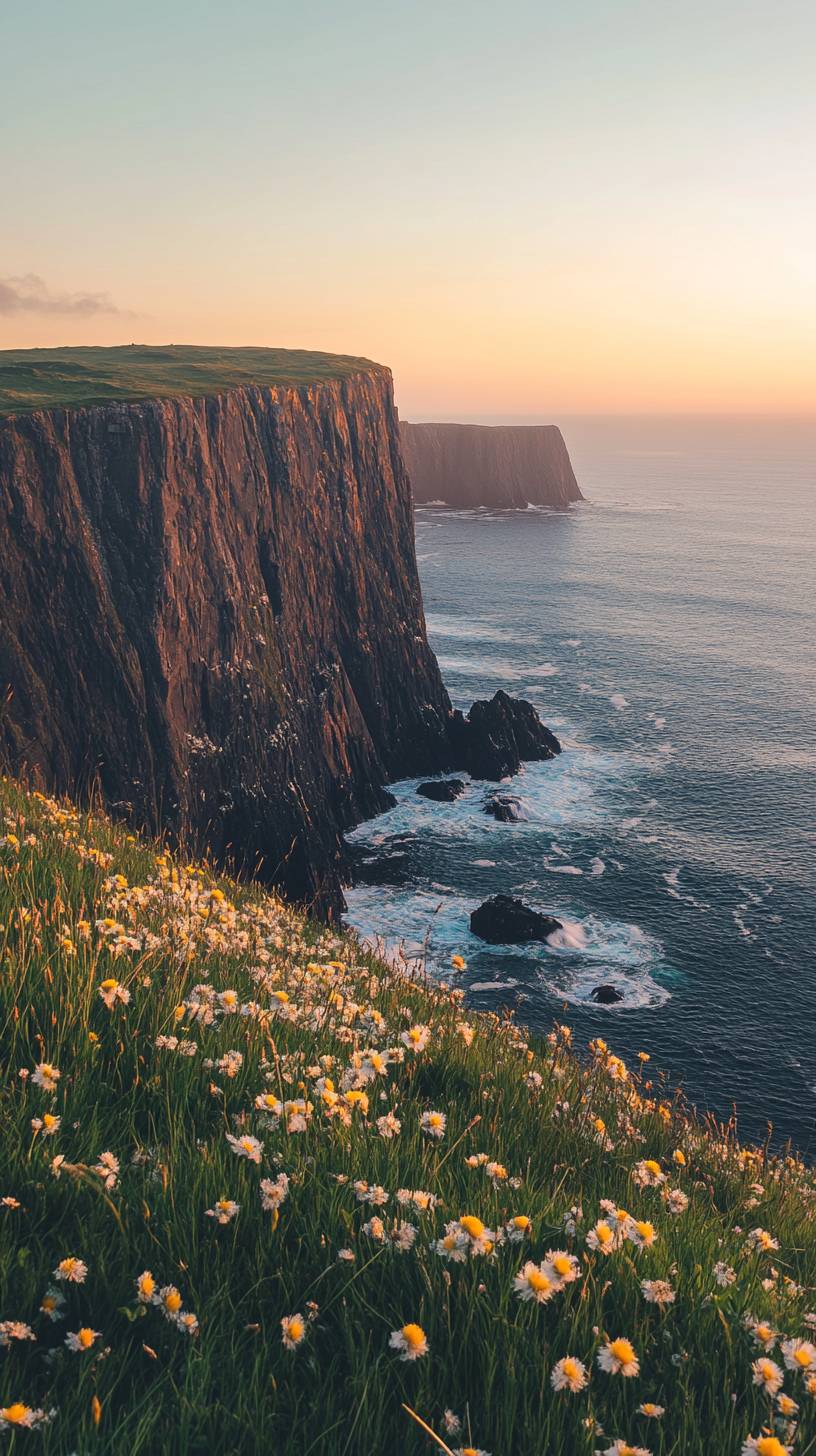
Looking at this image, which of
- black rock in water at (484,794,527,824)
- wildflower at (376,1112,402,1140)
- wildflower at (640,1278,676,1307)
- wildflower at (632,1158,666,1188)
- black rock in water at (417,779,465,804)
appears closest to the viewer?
wildflower at (640,1278,676,1307)

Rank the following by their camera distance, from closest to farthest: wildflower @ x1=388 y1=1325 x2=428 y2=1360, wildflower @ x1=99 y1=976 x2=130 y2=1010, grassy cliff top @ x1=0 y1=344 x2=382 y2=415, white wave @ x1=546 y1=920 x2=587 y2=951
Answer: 1. wildflower @ x1=388 y1=1325 x2=428 y2=1360
2. wildflower @ x1=99 y1=976 x2=130 y2=1010
3. white wave @ x1=546 y1=920 x2=587 y2=951
4. grassy cliff top @ x1=0 y1=344 x2=382 y2=415

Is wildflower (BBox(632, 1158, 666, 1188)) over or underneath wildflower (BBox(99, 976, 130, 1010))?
underneath

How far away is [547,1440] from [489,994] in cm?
3694

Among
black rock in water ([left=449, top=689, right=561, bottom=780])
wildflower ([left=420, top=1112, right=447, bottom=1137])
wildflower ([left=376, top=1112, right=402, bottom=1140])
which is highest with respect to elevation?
Answer: wildflower ([left=376, top=1112, right=402, bottom=1140])

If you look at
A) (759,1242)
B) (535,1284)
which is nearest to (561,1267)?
(535,1284)

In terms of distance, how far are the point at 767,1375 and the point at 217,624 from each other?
49.3 m

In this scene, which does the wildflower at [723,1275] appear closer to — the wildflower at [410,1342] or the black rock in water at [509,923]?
the wildflower at [410,1342]

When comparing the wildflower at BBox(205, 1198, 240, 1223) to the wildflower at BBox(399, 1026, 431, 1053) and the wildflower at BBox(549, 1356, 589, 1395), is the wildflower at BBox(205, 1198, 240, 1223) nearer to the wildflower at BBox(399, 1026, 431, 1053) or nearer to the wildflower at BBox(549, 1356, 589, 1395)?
the wildflower at BBox(549, 1356, 589, 1395)

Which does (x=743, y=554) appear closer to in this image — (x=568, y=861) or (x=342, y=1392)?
(x=568, y=861)

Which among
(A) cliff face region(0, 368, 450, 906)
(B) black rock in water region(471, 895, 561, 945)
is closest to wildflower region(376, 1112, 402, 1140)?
(A) cliff face region(0, 368, 450, 906)

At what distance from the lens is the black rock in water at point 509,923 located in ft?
139

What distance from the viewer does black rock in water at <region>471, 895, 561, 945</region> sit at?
42.4m

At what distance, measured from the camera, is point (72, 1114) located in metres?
4.21

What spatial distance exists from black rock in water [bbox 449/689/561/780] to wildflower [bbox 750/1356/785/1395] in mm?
61389
